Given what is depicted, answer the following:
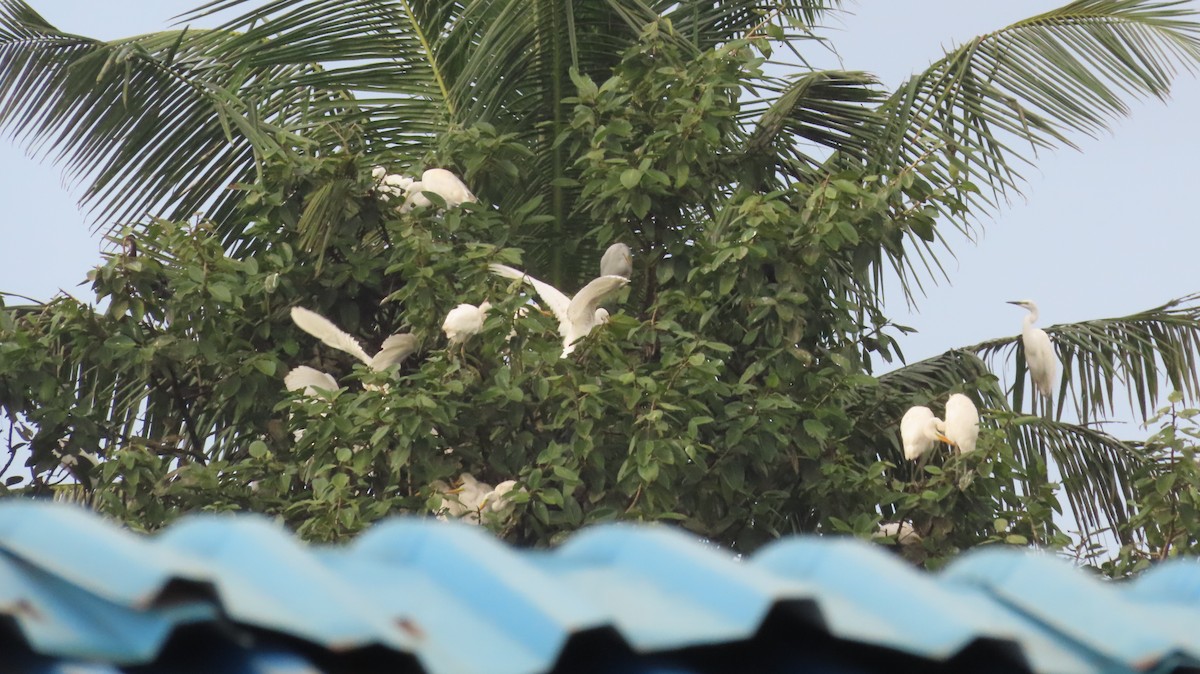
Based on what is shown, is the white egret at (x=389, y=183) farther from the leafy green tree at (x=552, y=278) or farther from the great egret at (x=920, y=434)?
the great egret at (x=920, y=434)

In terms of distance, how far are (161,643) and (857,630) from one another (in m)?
0.57

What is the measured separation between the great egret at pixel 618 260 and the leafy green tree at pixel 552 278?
162 millimetres

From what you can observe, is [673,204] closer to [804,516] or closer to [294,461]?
[804,516]

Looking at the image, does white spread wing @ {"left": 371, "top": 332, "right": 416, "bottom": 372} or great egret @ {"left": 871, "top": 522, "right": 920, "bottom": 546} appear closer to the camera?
great egret @ {"left": 871, "top": 522, "right": 920, "bottom": 546}

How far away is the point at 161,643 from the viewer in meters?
1.14

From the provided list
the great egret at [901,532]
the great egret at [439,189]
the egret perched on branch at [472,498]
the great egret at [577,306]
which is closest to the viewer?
the egret perched on branch at [472,498]

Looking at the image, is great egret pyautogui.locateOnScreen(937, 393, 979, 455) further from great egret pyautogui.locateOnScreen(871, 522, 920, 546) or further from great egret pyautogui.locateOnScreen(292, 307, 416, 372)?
great egret pyautogui.locateOnScreen(292, 307, 416, 372)

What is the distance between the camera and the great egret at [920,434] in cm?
505

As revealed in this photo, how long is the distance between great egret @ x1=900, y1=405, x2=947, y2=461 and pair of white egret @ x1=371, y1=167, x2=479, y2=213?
174 centimetres

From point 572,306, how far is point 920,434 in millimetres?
1241

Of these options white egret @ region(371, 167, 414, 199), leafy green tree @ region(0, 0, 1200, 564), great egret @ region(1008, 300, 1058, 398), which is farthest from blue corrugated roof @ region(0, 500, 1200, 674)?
great egret @ region(1008, 300, 1058, 398)

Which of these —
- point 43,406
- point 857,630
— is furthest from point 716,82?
point 857,630

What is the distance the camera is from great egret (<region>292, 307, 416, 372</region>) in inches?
205

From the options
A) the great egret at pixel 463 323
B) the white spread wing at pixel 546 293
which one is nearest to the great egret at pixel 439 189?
the white spread wing at pixel 546 293
